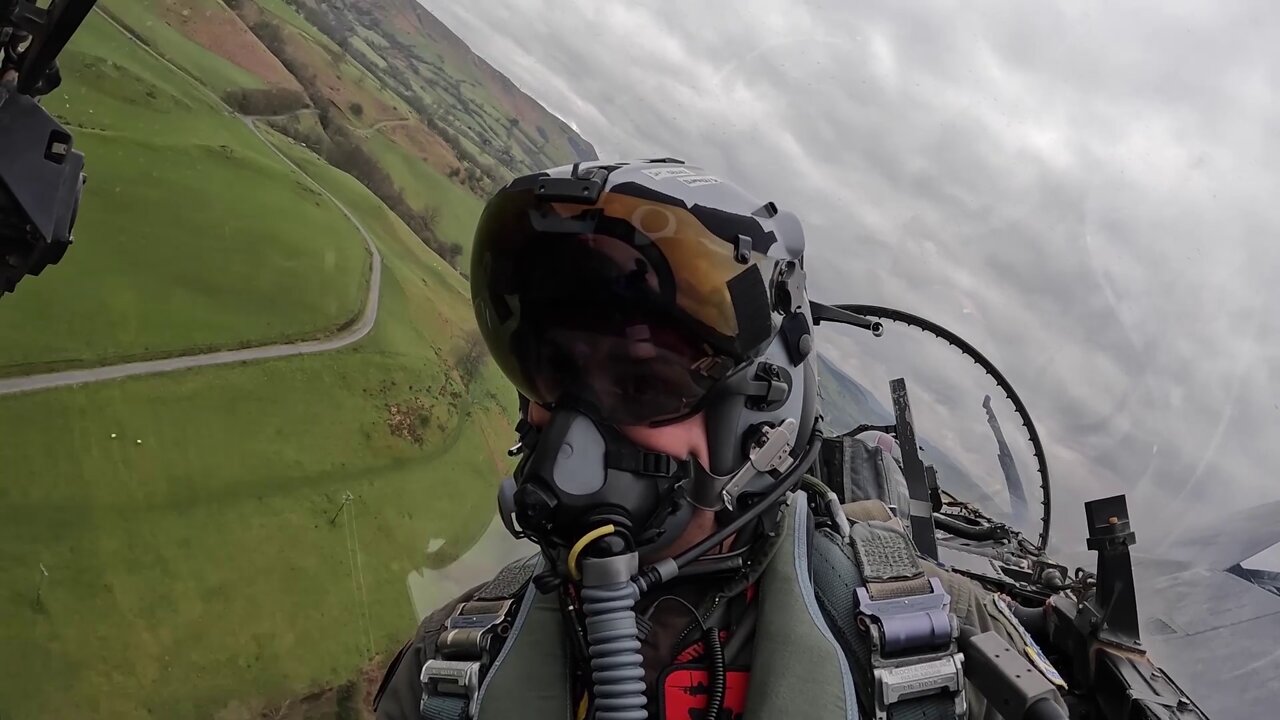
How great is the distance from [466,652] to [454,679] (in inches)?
2.0

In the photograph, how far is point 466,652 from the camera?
1.19 metres

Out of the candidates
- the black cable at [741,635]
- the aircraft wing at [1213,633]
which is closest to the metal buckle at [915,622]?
the black cable at [741,635]

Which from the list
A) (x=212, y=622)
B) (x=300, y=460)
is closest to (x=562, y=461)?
(x=212, y=622)

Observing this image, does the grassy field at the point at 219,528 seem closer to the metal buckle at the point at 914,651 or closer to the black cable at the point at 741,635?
the black cable at the point at 741,635

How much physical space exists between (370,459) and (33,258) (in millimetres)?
2489

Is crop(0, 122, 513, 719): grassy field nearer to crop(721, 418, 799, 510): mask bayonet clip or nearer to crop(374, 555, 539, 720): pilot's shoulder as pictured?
crop(374, 555, 539, 720): pilot's shoulder

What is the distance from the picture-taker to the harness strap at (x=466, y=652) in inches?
44.4

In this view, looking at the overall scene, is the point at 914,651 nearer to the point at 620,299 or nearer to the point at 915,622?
the point at 915,622

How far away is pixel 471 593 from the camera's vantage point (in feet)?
4.58

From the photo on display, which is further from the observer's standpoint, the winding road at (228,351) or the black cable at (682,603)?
the winding road at (228,351)

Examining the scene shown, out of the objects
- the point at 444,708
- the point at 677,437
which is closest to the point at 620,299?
the point at 677,437

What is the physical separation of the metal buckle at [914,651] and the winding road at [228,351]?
352cm

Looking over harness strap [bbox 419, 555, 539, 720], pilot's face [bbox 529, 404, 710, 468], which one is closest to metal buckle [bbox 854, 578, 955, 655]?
pilot's face [bbox 529, 404, 710, 468]

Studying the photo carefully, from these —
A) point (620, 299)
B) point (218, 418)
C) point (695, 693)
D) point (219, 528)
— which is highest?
point (620, 299)
